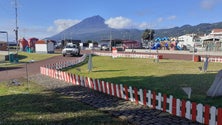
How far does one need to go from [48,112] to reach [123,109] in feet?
8.53

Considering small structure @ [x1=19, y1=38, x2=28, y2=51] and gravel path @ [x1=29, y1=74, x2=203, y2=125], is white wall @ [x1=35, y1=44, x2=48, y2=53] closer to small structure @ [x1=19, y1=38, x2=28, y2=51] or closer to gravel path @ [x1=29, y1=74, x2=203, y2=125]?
small structure @ [x1=19, y1=38, x2=28, y2=51]

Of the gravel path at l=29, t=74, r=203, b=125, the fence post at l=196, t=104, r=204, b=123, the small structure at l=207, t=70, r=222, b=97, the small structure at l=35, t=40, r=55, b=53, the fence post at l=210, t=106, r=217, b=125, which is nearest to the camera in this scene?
the fence post at l=210, t=106, r=217, b=125

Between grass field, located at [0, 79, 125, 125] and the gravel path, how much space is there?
A: 0.43m

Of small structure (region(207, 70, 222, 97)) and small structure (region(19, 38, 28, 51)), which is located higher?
small structure (region(19, 38, 28, 51))

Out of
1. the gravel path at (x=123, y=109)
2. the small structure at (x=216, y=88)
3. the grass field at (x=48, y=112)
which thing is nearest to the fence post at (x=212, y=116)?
the gravel path at (x=123, y=109)

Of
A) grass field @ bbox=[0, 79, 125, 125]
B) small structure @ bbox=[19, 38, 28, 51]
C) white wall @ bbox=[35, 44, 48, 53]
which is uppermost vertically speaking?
small structure @ bbox=[19, 38, 28, 51]

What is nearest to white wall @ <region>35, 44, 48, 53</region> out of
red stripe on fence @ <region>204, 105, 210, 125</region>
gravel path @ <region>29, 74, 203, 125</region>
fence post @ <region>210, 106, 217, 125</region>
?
gravel path @ <region>29, 74, 203, 125</region>

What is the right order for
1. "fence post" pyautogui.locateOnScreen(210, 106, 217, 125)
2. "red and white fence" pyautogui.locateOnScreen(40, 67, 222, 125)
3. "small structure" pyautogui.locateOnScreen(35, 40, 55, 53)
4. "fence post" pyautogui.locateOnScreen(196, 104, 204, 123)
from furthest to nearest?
"small structure" pyautogui.locateOnScreen(35, 40, 55, 53)
"fence post" pyautogui.locateOnScreen(196, 104, 204, 123)
"red and white fence" pyautogui.locateOnScreen(40, 67, 222, 125)
"fence post" pyautogui.locateOnScreen(210, 106, 217, 125)

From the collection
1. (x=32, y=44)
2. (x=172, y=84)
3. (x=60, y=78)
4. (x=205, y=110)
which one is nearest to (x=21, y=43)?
(x=32, y=44)

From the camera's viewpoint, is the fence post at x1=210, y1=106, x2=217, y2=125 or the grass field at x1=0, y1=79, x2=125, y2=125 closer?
the fence post at x1=210, y1=106, x2=217, y2=125

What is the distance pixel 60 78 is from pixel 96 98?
6.79 metres

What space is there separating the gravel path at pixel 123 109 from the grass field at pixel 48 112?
1.42 ft

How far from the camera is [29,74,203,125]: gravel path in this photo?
821cm

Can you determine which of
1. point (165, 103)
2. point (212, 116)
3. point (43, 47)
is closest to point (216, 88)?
point (165, 103)
